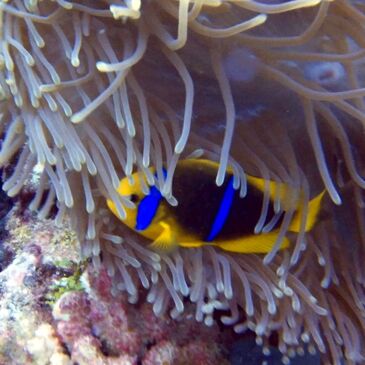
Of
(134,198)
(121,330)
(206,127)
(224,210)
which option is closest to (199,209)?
(224,210)

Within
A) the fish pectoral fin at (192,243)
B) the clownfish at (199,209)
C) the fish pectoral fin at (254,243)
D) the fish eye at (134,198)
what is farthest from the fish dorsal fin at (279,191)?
the fish eye at (134,198)

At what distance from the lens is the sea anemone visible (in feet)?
5.23

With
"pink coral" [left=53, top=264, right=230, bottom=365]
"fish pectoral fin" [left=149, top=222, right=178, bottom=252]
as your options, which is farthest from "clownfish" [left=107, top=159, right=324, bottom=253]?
"pink coral" [left=53, top=264, right=230, bottom=365]

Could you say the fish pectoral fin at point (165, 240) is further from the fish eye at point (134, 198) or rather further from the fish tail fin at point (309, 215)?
the fish tail fin at point (309, 215)

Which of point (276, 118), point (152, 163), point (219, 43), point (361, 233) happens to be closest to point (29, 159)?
point (152, 163)

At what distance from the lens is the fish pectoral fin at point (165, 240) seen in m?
1.75

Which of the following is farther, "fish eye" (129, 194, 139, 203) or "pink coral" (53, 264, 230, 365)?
"pink coral" (53, 264, 230, 365)

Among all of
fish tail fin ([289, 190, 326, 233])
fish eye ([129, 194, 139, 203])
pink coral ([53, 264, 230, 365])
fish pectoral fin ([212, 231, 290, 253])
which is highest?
fish eye ([129, 194, 139, 203])

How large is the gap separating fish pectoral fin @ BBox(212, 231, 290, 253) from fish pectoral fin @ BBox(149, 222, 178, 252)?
0.14m

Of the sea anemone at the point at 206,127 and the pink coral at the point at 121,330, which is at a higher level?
the sea anemone at the point at 206,127

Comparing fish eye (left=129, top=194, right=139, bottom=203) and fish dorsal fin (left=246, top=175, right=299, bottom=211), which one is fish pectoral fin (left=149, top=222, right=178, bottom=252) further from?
fish dorsal fin (left=246, top=175, right=299, bottom=211)

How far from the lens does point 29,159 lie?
183 cm

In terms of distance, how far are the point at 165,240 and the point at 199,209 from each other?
0.15 meters

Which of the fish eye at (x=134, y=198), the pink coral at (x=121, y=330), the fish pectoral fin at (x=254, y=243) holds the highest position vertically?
the fish eye at (x=134, y=198)
